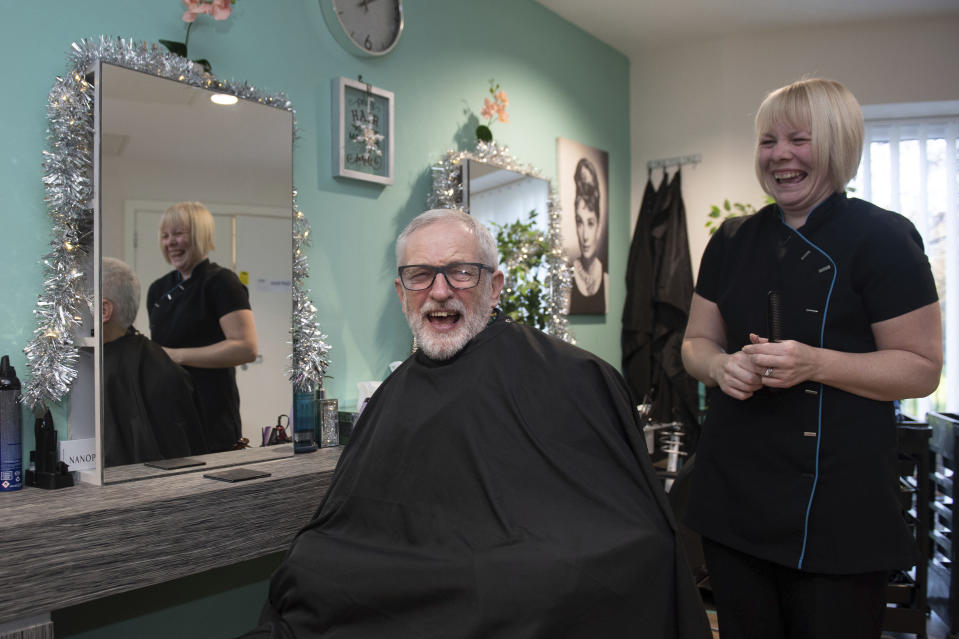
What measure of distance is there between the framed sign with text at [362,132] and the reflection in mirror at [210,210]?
256 millimetres

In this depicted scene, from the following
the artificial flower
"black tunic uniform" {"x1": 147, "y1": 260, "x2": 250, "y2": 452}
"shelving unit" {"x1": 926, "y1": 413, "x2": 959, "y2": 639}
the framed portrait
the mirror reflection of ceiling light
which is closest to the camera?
"black tunic uniform" {"x1": 147, "y1": 260, "x2": 250, "y2": 452}

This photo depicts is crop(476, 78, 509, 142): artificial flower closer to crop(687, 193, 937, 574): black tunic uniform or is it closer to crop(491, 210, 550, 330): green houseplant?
crop(491, 210, 550, 330): green houseplant

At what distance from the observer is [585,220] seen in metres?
4.05

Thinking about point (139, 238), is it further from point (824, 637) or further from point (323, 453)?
point (824, 637)

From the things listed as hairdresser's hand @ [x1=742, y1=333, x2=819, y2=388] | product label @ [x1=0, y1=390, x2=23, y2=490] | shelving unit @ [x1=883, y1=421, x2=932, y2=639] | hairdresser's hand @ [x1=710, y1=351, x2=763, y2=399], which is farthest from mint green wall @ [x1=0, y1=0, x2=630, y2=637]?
shelving unit @ [x1=883, y1=421, x2=932, y2=639]

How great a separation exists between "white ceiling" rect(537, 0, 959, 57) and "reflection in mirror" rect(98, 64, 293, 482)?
2.14 metres

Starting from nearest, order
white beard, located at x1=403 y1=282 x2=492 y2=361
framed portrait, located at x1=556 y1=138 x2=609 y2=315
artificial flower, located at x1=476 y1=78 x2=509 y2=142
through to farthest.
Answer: white beard, located at x1=403 y1=282 x2=492 y2=361 → artificial flower, located at x1=476 y1=78 x2=509 y2=142 → framed portrait, located at x1=556 y1=138 x2=609 y2=315

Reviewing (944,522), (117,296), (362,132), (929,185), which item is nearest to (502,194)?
(362,132)

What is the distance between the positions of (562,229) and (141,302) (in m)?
2.40

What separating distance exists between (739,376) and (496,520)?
21.9 inches

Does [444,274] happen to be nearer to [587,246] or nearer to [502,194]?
[502,194]

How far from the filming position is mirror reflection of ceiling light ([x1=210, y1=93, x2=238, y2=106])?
215 centimetres

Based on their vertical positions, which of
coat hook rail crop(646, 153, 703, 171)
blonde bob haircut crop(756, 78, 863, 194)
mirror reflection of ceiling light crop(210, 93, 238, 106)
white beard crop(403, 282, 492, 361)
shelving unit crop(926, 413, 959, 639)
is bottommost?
shelving unit crop(926, 413, 959, 639)

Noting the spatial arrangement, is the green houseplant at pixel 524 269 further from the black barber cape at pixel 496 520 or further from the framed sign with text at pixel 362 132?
the black barber cape at pixel 496 520
